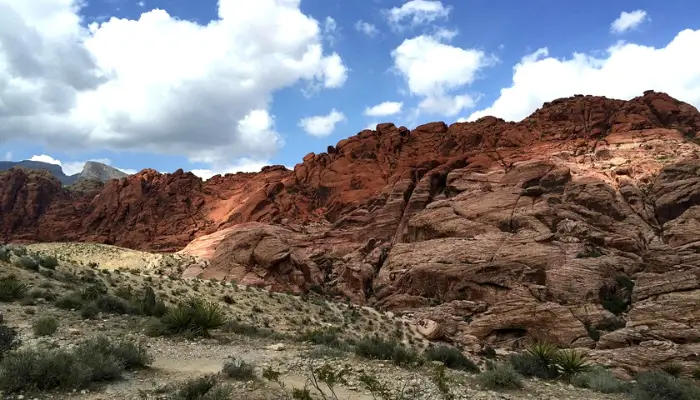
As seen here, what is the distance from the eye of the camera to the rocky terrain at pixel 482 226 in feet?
92.1

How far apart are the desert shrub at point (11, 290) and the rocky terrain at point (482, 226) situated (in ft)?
70.5

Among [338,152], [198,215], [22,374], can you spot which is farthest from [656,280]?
[198,215]

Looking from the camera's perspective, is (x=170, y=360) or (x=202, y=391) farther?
(x=170, y=360)

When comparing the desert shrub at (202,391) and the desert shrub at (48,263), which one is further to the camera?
the desert shrub at (48,263)

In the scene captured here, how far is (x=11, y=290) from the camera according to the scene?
47.7ft

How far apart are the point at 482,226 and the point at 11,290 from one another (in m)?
34.0

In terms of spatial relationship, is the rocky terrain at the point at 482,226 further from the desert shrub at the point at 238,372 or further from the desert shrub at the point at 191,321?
the desert shrub at the point at 238,372

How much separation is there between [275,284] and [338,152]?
33.5m

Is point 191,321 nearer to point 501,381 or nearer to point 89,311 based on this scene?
point 89,311

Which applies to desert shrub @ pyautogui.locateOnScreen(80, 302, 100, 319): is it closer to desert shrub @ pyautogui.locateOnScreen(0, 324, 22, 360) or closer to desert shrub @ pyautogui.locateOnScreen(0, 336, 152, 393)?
desert shrub @ pyautogui.locateOnScreen(0, 324, 22, 360)

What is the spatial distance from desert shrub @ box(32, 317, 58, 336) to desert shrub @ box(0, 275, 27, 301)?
365 centimetres

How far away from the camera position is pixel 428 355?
13219mm

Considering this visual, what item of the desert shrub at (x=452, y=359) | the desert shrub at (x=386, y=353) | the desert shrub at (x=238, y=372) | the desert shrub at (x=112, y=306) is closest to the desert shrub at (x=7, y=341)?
the desert shrub at (x=112, y=306)

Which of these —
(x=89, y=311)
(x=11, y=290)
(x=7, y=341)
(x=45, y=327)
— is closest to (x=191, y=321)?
(x=89, y=311)
